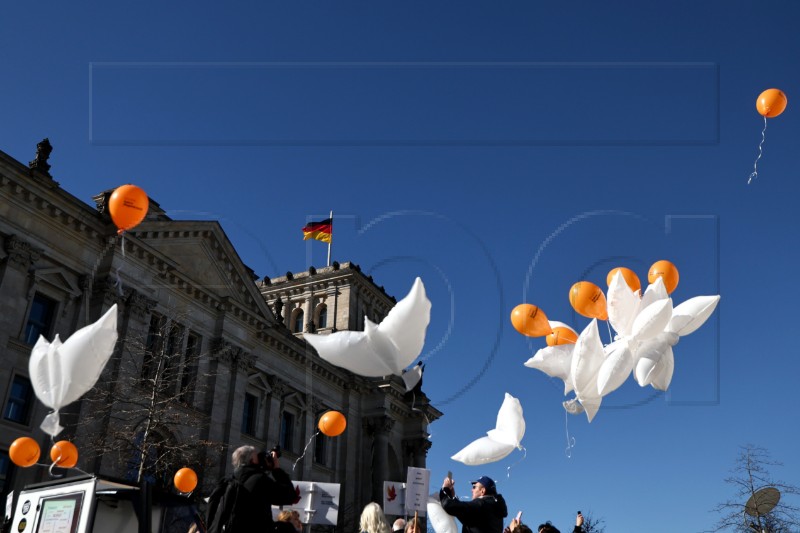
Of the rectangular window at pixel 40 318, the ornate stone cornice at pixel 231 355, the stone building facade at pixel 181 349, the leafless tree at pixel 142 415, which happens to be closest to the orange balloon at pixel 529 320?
the stone building facade at pixel 181 349

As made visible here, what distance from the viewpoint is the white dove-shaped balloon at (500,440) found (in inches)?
393

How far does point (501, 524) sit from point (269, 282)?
155 feet

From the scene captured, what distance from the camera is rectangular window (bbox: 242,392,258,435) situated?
36.4m

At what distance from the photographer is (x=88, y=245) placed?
2756 cm

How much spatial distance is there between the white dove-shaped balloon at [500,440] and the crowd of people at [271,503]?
71.2 inches

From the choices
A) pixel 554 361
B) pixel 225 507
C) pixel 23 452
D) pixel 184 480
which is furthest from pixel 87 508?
pixel 184 480

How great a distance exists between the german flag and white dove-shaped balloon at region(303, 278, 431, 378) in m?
35.7

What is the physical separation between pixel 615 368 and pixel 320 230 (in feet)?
119

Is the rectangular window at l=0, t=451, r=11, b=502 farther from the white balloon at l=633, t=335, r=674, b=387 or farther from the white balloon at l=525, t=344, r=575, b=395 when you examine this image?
the white balloon at l=633, t=335, r=674, b=387

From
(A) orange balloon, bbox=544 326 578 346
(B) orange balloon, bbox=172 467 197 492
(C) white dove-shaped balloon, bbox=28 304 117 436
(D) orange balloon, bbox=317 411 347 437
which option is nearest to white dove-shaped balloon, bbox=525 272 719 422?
(A) orange balloon, bbox=544 326 578 346

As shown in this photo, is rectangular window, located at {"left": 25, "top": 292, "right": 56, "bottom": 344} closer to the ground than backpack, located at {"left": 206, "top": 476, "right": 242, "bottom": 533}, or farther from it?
farther from it

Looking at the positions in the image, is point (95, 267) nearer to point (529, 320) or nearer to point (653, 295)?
point (529, 320)

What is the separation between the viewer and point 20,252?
24.6 m

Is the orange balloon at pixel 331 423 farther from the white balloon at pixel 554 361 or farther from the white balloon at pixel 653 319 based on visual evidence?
the white balloon at pixel 653 319
